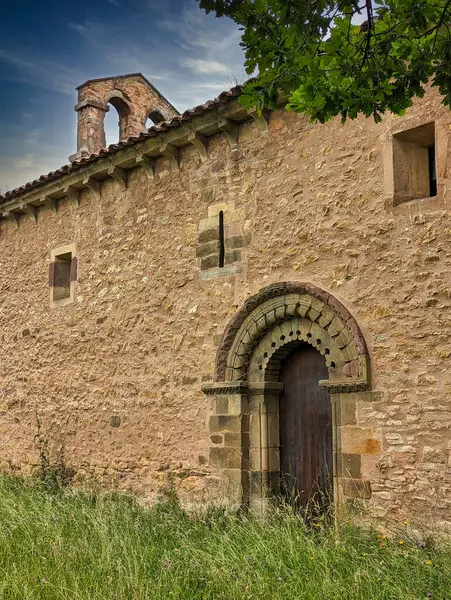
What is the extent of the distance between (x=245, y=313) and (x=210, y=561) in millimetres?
3087

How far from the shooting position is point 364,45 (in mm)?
4191

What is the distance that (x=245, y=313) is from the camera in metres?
7.93

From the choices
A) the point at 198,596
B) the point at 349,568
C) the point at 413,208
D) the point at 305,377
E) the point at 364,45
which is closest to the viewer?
the point at 364,45

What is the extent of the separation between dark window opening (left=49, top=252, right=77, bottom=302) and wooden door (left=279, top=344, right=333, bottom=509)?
15.1ft

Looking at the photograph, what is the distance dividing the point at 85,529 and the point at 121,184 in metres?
4.89

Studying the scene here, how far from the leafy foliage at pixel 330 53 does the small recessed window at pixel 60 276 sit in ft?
24.6

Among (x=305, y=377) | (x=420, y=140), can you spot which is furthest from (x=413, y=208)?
(x=305, y=377)

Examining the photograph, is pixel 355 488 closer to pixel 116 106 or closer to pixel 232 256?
pixel 232 256

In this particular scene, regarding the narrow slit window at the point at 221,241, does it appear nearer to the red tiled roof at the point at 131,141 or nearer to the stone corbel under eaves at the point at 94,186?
the red tiled roof at the point at 131,141

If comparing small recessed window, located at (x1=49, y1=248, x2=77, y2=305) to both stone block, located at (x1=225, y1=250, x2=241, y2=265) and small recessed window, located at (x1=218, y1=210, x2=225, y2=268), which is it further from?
stone block, located at (x1=225, y1=250, x2=241, y2=265)

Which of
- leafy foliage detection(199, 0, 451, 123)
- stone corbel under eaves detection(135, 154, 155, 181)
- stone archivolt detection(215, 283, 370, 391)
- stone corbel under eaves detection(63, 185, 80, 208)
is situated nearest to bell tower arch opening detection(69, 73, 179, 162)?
stone corbel under eaves detection(63, 185, 80, 208)

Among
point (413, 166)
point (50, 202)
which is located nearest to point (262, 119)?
point (413, 166)

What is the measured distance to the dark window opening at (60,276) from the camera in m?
11.0

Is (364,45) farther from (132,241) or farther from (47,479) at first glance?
(47,479)
